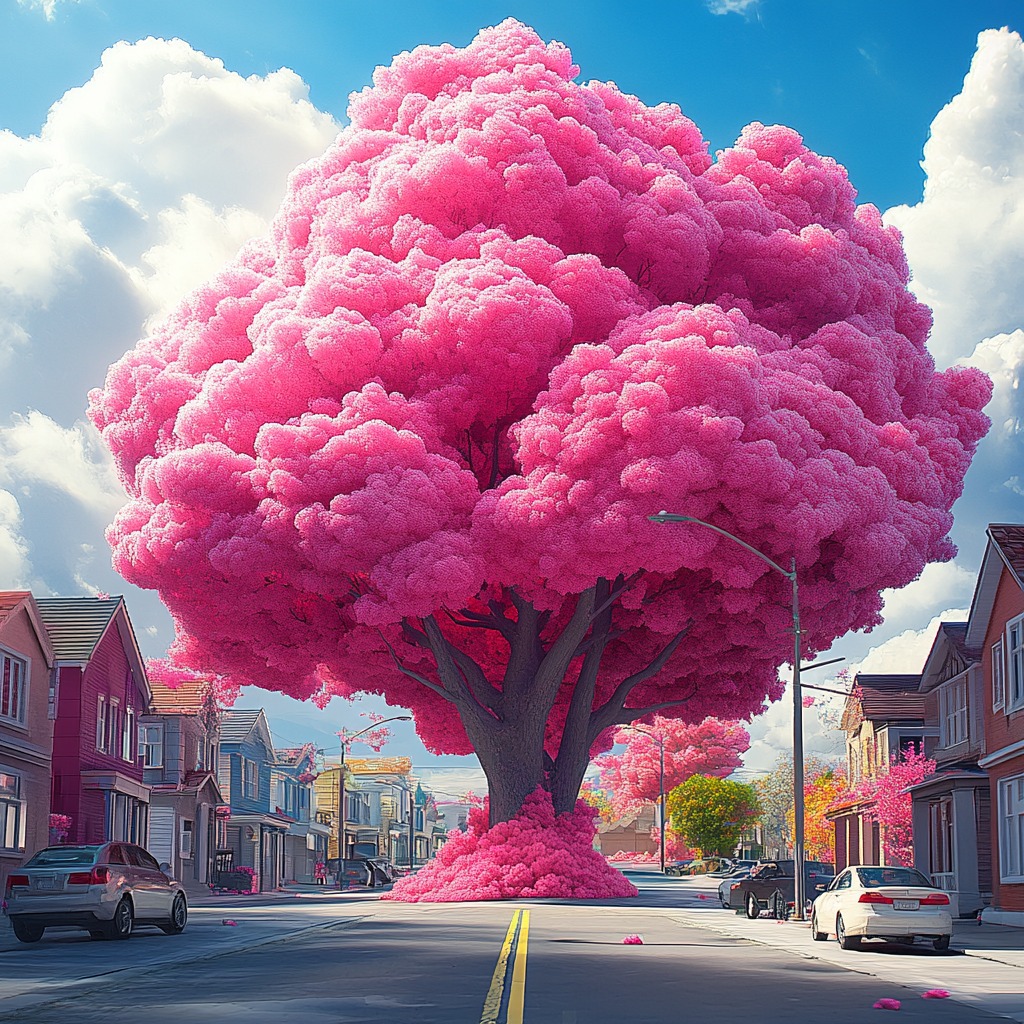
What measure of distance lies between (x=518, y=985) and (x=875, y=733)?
47.4 m

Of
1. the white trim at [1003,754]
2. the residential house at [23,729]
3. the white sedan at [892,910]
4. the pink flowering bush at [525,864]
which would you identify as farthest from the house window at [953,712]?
the residential house at [23,729]

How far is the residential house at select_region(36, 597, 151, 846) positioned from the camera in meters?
46.7

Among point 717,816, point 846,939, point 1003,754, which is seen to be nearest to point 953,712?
point 1003,754

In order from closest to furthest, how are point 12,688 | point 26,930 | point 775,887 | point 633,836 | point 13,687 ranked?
point 26,930
point 775,887
point 12,688
point 13,687
point 633,836

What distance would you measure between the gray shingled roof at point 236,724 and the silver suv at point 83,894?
48.5 meters

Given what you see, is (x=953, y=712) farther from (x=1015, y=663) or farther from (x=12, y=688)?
(x=12, y=688)

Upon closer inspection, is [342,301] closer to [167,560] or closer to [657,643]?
[167,560]

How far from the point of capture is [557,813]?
36.9 m

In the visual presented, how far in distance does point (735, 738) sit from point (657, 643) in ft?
254

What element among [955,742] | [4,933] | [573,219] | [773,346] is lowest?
[4,933]

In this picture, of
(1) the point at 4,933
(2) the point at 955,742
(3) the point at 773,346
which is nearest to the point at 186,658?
(1) the point at 4,933

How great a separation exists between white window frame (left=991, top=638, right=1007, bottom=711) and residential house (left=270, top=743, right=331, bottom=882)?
51.6 m

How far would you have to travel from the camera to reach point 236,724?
2923 inches

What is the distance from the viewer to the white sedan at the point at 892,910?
70.4 feet
